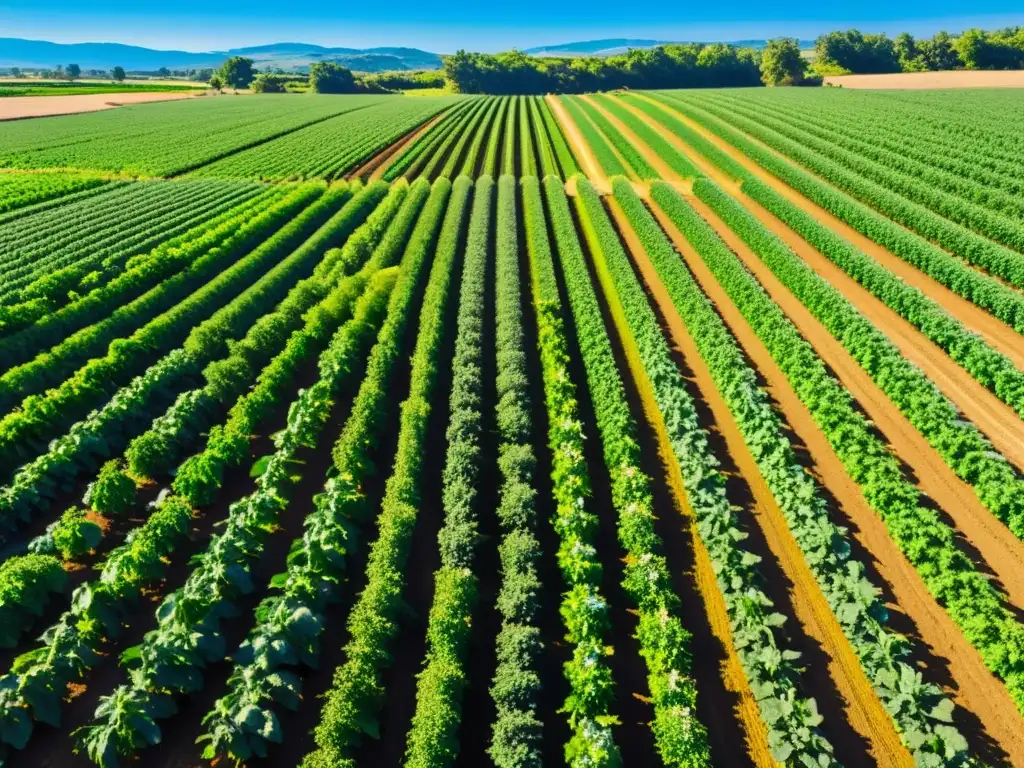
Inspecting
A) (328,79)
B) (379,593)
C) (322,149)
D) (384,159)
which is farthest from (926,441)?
(328,79)

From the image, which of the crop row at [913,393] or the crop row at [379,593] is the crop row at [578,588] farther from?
the crop row at [913,393]

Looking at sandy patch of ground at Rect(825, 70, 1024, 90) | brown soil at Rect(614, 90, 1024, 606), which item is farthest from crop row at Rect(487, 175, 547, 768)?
sandy patch of ground at Rect(825, 70, 1024, 90)

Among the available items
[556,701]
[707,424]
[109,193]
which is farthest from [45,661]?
[109,193]

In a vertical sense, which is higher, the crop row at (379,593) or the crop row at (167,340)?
the crop row at (167,340)

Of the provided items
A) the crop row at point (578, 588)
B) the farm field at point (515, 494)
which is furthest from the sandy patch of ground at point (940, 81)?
the crop row at point (578, 588)

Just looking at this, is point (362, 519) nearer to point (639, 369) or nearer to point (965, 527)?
point (639, 369)

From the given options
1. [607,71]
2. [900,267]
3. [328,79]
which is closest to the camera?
[900,267]

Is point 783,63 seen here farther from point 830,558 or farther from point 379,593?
point 379,593
